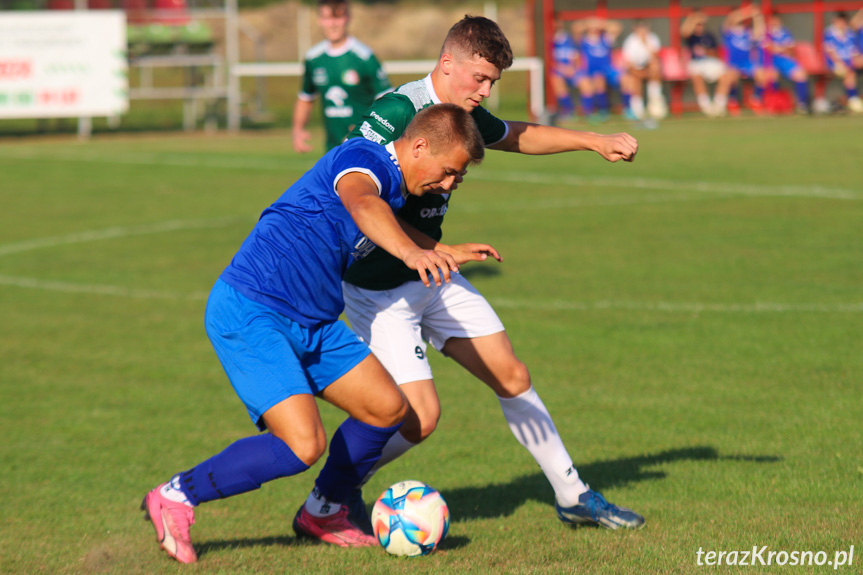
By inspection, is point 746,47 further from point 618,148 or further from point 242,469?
point 242,469

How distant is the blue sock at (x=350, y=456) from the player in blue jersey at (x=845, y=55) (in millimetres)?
26552

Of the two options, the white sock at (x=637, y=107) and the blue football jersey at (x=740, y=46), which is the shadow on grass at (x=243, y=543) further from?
the blue football jersey at (x=740, y=46)

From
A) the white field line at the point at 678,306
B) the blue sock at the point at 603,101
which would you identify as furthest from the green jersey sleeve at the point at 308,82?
the blue sock at the point at 603,101

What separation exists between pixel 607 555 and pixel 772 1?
28.3 meters

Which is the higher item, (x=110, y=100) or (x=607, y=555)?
(x=110, y=100)

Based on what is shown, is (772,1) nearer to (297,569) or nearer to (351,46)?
(351,46)

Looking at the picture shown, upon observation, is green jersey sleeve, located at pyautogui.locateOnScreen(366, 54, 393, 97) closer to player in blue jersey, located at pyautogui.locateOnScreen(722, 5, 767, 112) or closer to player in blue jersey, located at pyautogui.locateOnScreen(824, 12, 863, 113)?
player in blue jersey, located at pyautogui.locateOnScreen(722, 5, 767, 112)

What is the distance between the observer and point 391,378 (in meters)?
4.26

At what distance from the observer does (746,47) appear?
2864 cm

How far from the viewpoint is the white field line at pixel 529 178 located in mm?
14234

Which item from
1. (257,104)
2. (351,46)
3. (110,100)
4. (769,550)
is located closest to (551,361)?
(769,550)

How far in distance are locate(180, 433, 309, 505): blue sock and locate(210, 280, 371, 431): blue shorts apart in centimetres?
10

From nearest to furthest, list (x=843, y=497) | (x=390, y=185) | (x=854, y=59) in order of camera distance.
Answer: (x=390, y=185), (x=843, y=497), (x=854, y=59)

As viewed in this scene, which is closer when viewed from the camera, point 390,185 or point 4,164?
point 390,185
